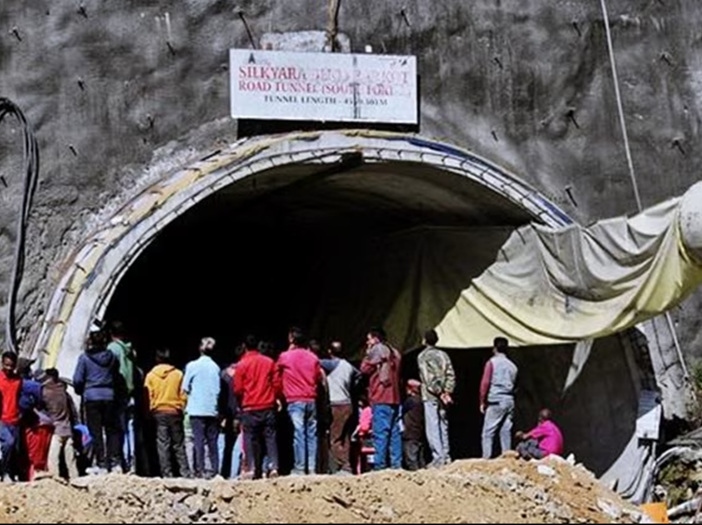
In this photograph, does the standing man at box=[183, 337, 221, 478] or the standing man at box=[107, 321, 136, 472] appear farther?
the standing man at box=[183, 337, 221, 478]

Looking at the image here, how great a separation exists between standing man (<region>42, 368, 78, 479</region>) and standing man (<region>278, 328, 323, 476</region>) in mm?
2015

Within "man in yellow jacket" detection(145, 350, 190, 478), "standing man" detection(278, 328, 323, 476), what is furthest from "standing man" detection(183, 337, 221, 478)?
"standing man" detection(278, 328, 323, 476)

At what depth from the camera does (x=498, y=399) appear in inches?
646

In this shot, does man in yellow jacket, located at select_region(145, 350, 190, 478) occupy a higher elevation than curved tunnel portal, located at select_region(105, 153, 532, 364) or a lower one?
lower

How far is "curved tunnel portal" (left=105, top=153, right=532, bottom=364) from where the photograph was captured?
18.2 m

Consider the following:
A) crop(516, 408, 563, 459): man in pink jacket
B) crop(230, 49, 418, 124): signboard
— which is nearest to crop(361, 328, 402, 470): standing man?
crop(516, 408, 563, 459): man in pink jacket

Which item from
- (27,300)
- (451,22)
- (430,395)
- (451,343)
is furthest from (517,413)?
(27,300)

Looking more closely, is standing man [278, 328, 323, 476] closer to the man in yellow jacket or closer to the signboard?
the man in yellow jacket

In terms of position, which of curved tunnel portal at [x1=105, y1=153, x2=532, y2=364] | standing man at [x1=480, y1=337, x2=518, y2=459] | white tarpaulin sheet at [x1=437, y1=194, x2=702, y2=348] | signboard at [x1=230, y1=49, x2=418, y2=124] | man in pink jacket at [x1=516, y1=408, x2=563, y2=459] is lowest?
man in pink jacket at [x1=516, y1=408, x2=563, y2=459]

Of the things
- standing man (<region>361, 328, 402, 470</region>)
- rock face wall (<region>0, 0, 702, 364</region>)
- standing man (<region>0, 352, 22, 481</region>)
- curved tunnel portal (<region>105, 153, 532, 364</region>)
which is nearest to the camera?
standing man (<region>0, 352, 22, 481</region>)

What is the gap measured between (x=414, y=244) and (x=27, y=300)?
5.42 m

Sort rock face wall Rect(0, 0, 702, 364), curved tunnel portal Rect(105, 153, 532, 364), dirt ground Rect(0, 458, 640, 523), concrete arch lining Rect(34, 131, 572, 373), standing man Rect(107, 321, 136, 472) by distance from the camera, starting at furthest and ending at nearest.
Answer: curved tunnel portal Rect(105, 153, 532, 364)
rock face wall Rect(0, 0, 702, 364)
concrete arch lining Rect(34, 131, 572, 373)
standing man Rect(107, 321, 136, 472)
dirt ground Rect(0, 458, 640, 523)

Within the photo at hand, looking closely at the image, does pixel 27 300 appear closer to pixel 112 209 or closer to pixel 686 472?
pixel 112 209

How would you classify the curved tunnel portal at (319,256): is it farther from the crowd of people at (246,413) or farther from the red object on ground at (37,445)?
the red object on ground at (37,445)
